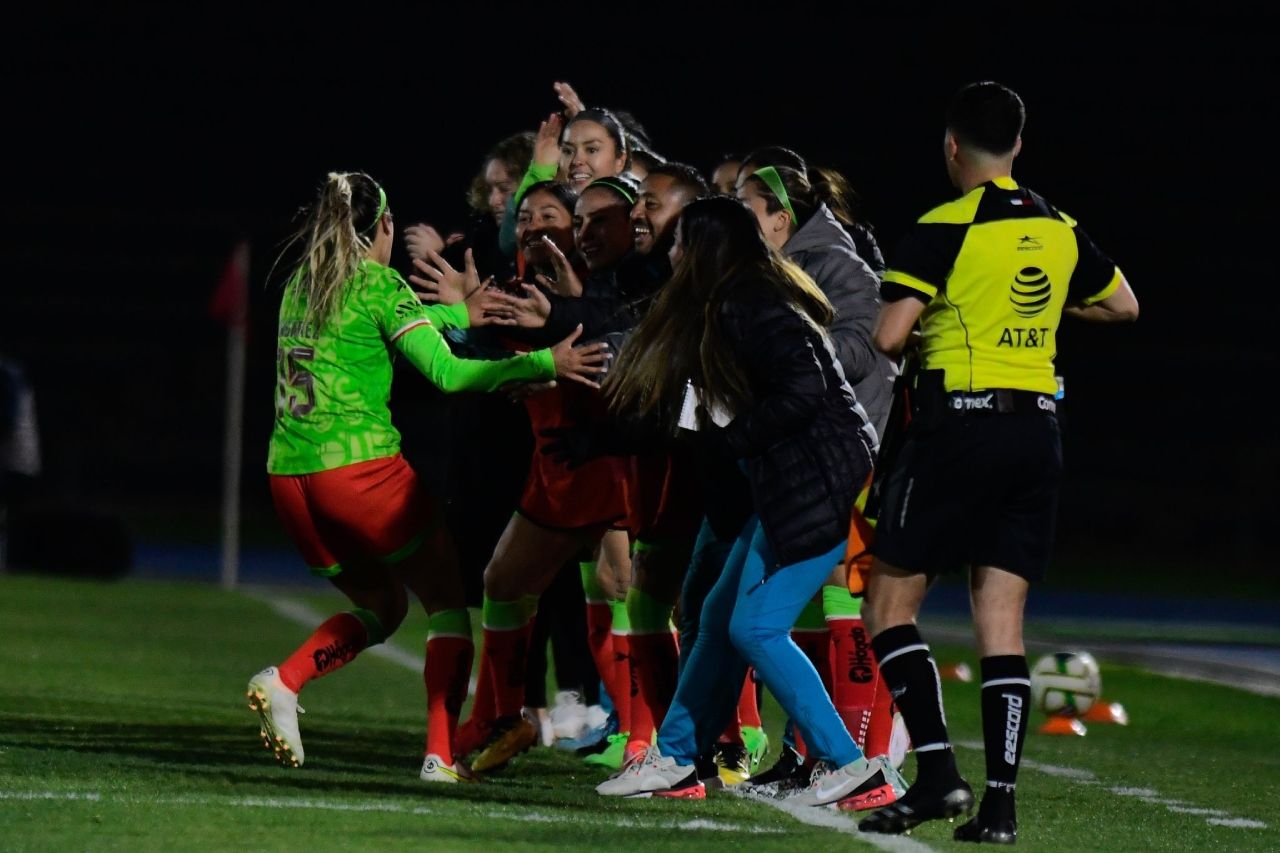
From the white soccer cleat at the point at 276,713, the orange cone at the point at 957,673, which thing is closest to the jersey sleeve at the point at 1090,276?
the white soccer cleat at the point at 276,713

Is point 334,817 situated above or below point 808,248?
below

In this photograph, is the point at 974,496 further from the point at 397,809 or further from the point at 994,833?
the point at 397,809

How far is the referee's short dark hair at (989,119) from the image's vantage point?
5309 millimetres

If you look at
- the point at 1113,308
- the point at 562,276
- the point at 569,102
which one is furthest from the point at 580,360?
the point at 569,102

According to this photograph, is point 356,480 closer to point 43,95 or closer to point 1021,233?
point 1021,233

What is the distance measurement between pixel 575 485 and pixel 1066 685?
3.79 m

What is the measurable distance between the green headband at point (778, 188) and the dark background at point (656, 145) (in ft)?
61.5

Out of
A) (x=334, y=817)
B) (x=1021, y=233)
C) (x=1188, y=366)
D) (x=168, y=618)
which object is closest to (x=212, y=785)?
(x=334, y=817)

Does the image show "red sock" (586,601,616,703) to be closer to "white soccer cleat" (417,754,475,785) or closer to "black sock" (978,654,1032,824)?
"white soccer cleat" (417,754,475,785)

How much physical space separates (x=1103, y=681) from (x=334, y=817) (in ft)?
27.4

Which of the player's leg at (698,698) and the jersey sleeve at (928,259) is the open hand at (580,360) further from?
the jersey sleeve at (928,259)

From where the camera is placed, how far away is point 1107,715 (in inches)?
404

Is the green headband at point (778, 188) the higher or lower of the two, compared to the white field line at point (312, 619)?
higher

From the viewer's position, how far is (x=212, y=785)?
19.4 feet
